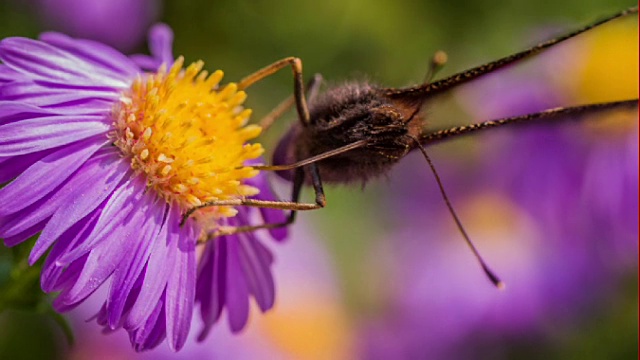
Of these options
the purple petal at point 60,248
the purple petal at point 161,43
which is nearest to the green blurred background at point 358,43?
the purple petal at point 161,43

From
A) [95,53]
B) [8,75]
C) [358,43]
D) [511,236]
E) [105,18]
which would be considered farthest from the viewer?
[358,43]

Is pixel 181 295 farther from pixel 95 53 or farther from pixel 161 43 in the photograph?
pixel 161 43

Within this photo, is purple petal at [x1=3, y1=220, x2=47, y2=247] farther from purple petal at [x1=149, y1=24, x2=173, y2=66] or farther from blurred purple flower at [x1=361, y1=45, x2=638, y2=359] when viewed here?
blurred purple flower at [x1=361, y1=45, x2=638, y2=359]

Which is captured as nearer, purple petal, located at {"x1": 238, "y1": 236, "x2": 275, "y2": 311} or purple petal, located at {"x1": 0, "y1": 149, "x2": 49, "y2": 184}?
purple petal, located at {"x1": 0, "y1": 149, "x2": 49, "y2": 184}

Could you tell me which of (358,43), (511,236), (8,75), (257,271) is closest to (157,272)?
(257,271)

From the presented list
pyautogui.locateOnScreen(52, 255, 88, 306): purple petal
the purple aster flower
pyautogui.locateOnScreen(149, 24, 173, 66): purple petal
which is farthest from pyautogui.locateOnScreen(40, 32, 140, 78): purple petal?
pyautogui.locateOnScreen(52, 255, 88, 306): purple petal
